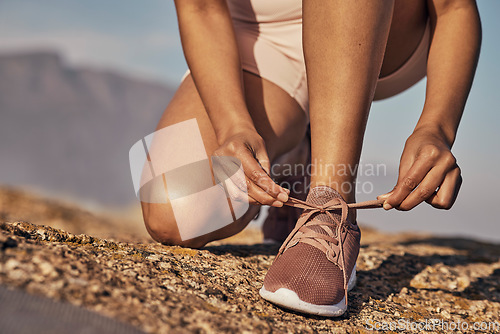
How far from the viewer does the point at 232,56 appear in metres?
1.66

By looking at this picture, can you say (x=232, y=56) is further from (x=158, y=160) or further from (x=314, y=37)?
(x=158, y=160)

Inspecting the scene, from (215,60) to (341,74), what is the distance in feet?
1.63

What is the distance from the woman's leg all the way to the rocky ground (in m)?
0.07

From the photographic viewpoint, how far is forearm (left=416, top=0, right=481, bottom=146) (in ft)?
4.73

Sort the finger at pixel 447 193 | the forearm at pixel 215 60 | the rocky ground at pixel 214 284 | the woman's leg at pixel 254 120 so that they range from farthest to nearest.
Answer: the woman's leg at pixel 254 120 → the forearm at pixel 215 60 → the finger at pixel 447 193 → the rocky ground at pixel 214 284

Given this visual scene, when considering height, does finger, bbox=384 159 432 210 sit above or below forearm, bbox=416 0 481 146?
below

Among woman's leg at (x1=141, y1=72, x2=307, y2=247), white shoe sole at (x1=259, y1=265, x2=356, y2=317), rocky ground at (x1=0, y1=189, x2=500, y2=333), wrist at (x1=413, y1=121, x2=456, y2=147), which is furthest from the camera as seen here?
woman's leg at (x1=141, y1=72, x2=307, y2=247)

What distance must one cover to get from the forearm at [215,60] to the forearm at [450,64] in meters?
0.63

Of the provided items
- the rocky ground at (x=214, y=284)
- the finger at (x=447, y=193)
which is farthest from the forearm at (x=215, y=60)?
the finger at (x=447, y=193)

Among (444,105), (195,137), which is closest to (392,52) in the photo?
(444,105)

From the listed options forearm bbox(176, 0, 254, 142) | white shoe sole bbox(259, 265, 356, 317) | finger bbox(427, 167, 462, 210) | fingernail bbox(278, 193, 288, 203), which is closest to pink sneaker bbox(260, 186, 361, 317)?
white shoe sole bbox(259, 265, 356, 317)

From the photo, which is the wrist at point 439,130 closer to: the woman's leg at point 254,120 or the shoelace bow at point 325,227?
the shoelace bow at point 325,227

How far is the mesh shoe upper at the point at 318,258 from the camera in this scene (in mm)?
1166

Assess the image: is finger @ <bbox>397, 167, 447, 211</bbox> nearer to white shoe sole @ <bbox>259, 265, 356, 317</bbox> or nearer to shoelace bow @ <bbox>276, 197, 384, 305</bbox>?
shoelace bow @ <bbox>276, 197, 384, 305</bbox>
